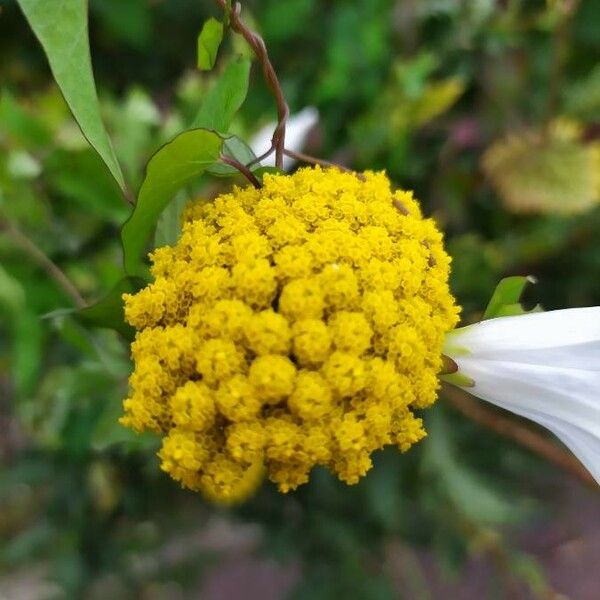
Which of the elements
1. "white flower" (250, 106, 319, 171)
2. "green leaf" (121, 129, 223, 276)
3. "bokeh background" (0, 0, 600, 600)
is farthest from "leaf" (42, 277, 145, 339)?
"white flower" (250, 106, 319, 171)

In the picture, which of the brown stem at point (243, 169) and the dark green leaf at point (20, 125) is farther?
the dark green leaf at point (20, 125)

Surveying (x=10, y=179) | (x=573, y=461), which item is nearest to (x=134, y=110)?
(x=10, y=179)

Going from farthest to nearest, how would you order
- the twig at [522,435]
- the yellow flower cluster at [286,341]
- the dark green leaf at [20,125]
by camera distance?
the dark green leaf at [20,125] < the twig at [522,435] < the yellow flower cluster at [286,341]

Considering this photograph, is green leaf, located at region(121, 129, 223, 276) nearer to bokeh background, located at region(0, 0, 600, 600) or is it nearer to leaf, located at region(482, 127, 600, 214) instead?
bokeh background, located at region(0, 0, 600, 600)

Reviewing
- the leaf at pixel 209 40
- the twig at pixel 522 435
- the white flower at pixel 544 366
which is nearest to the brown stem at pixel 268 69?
the leaf at pixel 209 40

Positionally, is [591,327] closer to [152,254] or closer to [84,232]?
[152,254]

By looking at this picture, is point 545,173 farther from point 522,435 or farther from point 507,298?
point 507,298

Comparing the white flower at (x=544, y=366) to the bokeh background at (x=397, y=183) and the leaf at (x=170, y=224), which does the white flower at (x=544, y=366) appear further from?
the bokeh background at (x=397, y=183)
